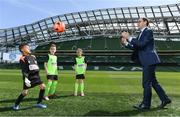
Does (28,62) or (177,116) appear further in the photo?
(28,62)

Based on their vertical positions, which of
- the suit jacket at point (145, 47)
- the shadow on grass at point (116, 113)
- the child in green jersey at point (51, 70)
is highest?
the suit jacket at point (145, 47)

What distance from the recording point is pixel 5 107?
35.7 feet

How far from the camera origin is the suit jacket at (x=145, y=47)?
10.4 metres

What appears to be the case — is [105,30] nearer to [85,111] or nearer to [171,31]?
[171,31]

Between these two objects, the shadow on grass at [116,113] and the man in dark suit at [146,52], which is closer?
the shadow on grass at [116,113]

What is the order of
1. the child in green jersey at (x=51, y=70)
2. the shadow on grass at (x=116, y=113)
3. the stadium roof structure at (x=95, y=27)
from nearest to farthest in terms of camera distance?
the shadow on grass at (x=116, y=113) → the child in green jersey at (x=51, y=70) → the stadium roof structure at (x=95, y=27)

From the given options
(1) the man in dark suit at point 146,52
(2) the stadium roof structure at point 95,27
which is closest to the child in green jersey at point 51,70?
(1) the man in dark suit at point 146,52

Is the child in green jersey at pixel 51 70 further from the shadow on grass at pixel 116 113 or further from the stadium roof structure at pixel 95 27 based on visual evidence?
the stadium roof structure at pixel 95 27

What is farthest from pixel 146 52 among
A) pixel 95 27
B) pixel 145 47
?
pixel 95 27

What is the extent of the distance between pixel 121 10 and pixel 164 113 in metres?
71.4

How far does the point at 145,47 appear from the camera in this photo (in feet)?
34.3

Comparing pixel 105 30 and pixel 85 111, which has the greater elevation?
pixel 105 30

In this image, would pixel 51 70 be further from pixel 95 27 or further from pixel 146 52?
pixel 95 27

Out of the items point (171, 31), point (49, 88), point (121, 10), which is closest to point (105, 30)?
point (121, 10)
